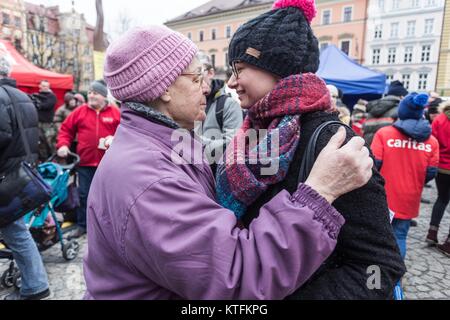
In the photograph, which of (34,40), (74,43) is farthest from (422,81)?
(34,40)

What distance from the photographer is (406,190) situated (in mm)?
3805

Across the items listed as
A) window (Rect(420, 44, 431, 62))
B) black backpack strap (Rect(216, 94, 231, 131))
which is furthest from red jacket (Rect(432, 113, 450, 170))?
window (Rect(420, 44, 431, 62))

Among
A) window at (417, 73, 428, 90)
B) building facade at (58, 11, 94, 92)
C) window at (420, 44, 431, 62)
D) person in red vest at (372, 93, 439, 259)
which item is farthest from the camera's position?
window at (417, 73, 428, 90)

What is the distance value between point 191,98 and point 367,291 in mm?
956

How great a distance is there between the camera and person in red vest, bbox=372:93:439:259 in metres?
3.72

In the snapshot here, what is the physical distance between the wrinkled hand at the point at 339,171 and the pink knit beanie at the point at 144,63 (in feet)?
2.16

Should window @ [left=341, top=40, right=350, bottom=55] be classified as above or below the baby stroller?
above

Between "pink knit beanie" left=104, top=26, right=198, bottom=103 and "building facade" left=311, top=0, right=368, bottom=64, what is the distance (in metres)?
36.4

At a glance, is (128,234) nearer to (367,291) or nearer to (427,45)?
(367,291)

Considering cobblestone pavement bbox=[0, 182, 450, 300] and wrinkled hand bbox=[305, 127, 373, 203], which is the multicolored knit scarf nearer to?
wrinkled hand bbox=[305, 127, 373, 203]

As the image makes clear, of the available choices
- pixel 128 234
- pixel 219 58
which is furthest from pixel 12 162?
pixel 219 58

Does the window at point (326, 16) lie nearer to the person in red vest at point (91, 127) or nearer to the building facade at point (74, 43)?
the building facade at point (74, 43)

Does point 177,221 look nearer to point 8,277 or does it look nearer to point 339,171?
point 339,171

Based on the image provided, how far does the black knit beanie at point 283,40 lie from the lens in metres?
1.26
